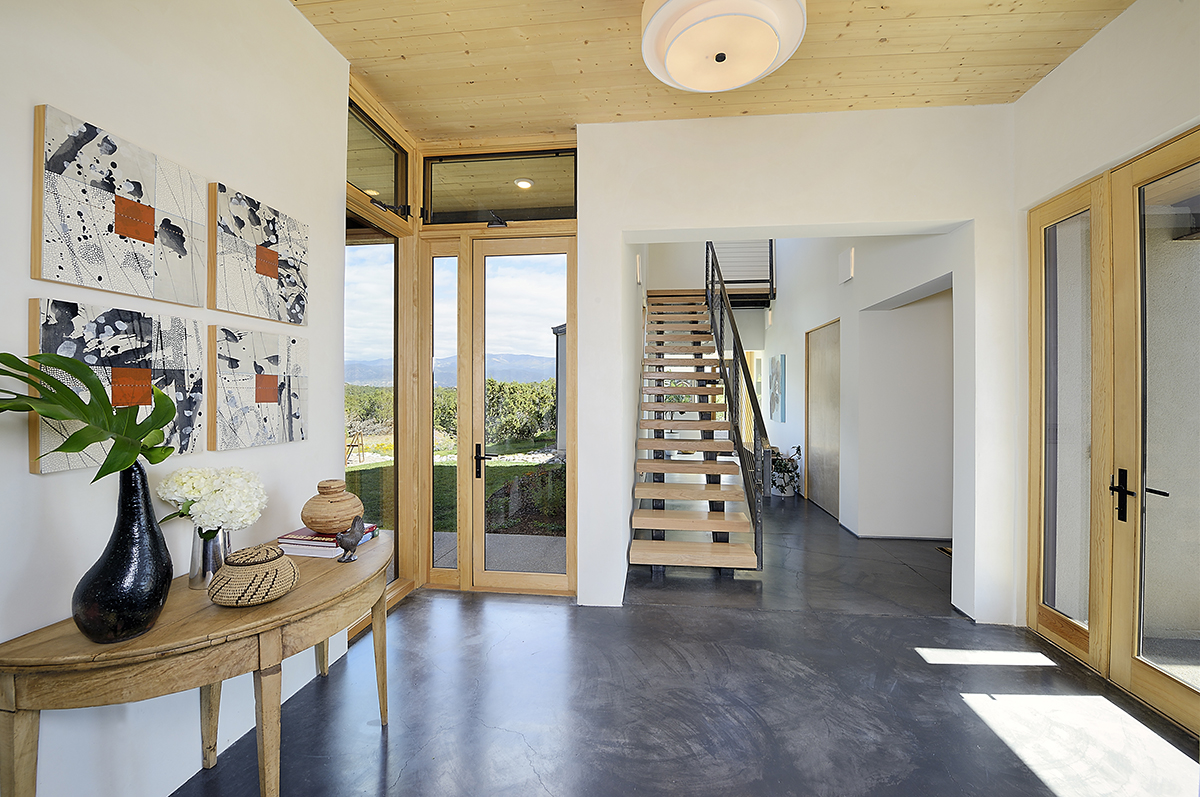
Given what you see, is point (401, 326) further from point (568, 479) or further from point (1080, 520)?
point (1080, 520)

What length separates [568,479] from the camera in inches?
150

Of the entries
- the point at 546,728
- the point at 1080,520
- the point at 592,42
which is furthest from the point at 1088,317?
the point at 546,728

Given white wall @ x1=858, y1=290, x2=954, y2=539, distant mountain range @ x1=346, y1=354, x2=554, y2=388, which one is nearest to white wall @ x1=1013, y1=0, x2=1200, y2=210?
white wall @ x1=858, y1=290, x2=954, y2=539

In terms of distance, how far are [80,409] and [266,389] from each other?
1.02m

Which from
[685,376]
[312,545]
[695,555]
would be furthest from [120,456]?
[685,376]

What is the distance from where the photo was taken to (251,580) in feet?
5.20

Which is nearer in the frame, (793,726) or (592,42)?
(793,726)

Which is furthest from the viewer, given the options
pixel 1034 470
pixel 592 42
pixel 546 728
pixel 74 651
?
pixel 1034 470

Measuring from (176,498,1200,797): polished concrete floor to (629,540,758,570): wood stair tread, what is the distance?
411 millimetres

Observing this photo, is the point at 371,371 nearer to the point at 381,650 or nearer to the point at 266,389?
the point at 266,389

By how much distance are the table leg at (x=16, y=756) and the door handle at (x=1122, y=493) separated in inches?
165

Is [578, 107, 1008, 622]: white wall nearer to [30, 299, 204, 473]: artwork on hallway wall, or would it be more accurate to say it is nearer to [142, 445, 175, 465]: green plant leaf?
[30, 299, 204, 473]: artwork on hallway wall

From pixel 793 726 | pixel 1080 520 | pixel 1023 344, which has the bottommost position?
pixel 793 726

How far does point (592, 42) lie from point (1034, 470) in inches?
141
